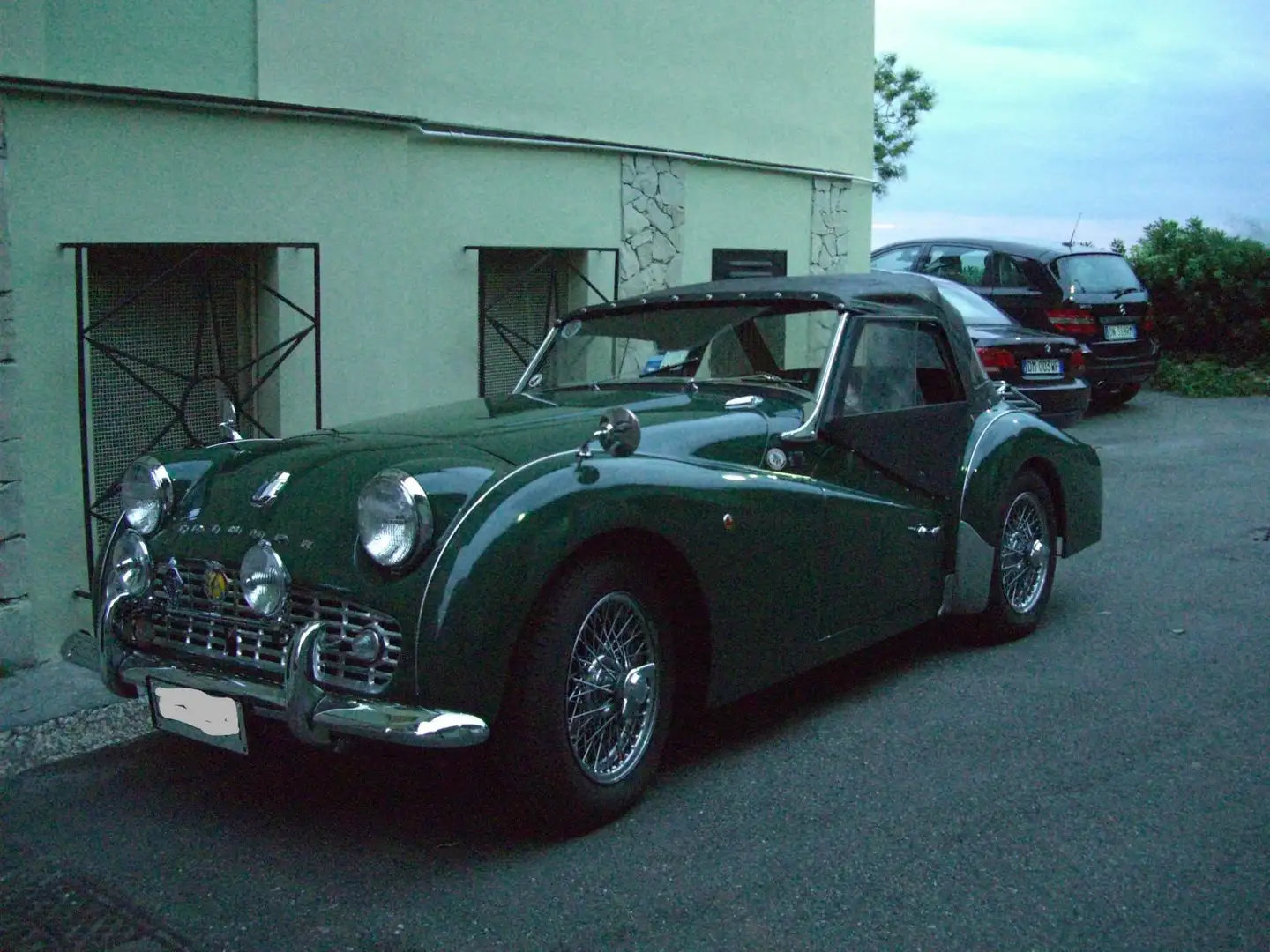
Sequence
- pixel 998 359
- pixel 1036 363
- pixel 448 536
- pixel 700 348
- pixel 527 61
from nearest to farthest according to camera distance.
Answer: pixel 448 536
pixel 700 348
pixel 527 61
pixel 998 359
pixel 1036 363

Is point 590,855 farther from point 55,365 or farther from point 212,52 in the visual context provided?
point 212,52

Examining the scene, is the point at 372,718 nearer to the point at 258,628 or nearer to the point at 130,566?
the point at 258,628

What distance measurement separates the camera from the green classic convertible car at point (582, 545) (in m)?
3.55

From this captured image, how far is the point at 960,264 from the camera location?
1450 cm

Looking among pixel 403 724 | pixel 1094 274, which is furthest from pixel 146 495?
pixel 1094 274

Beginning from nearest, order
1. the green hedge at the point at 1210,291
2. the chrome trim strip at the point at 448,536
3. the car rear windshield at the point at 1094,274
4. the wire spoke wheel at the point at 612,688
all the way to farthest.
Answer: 1. the chrome trim strip at the point at 448,536
2. the wire spoke wheel at the point at 612,688
3. the car rear windshield at the point at 1094,274
4. the green hedge at the point at 1210,291

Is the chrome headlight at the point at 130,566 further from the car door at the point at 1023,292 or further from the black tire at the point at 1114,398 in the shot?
the black tire at the point at 1114,398

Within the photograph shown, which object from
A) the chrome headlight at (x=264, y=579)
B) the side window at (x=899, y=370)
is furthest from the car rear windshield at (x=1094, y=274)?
the chrome headlight at (x=264, y=579)

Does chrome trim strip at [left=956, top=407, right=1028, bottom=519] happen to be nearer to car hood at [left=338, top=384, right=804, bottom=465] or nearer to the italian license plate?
car hood at [left=338, top=384, right=804, bottom=465]

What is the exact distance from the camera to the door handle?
5297 mm

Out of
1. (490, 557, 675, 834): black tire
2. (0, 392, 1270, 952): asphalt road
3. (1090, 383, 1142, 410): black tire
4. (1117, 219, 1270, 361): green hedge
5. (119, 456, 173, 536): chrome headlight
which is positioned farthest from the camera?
(1117, 219, 1270, 361): green hedge

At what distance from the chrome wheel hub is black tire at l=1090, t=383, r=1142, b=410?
8875mm

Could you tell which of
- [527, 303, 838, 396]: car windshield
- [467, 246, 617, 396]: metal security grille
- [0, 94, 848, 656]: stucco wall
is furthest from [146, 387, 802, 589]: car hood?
[467, 246, 617, 396]: metal security grille

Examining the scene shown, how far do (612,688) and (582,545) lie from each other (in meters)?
0.44
